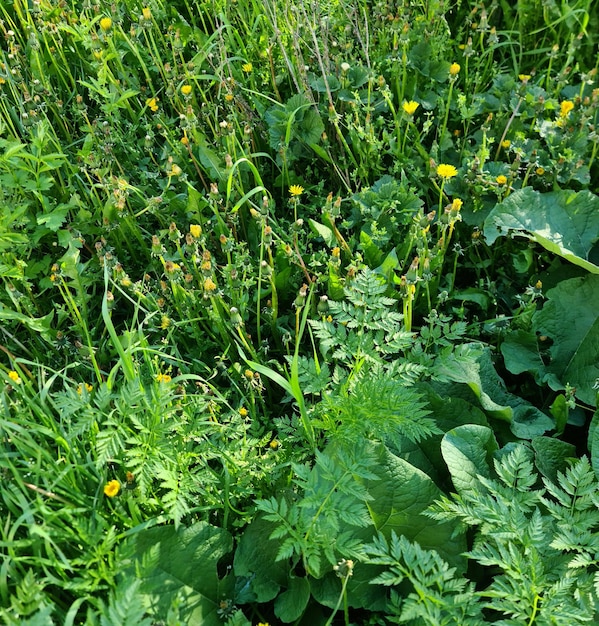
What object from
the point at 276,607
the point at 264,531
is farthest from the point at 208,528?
the point at 276,607

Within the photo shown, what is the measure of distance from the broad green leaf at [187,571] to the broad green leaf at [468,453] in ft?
2.10

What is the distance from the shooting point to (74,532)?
1.44m

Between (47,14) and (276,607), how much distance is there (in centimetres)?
264

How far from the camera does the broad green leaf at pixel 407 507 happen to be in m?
1.66

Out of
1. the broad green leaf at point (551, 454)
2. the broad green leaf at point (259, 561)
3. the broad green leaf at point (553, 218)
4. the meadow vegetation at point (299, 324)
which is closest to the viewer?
the meadow vegetation at point (299, 324)

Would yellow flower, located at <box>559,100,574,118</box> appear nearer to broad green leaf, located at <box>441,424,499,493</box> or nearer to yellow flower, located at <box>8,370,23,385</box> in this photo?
Result: broad green leaf, located at <box>441,424,499,493</box>

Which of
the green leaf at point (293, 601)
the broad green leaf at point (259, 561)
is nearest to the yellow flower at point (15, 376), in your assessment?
the broad green leaf at point (259, 561)

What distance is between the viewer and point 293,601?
1.60 meters

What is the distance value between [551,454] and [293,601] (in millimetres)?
852

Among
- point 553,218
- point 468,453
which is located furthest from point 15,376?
point 553,218

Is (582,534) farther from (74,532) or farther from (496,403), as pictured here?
(74,532)

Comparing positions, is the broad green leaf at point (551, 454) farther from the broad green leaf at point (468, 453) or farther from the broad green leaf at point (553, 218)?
the broad green leaf at point (553, 218)

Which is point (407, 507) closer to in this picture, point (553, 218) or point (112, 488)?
point (112, 488)

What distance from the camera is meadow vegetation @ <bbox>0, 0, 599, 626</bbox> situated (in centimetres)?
149
